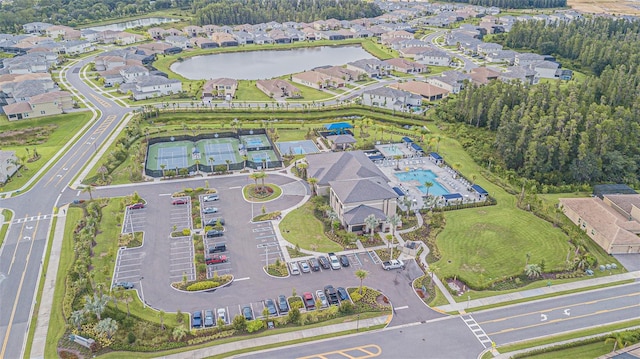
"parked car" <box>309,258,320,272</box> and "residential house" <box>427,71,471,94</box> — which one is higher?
"residential house" <box>427,71,471,94</box>

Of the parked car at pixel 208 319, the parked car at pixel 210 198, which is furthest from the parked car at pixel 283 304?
the parked car at pixel 210 198

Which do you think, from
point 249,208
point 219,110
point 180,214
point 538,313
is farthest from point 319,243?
point 219,110

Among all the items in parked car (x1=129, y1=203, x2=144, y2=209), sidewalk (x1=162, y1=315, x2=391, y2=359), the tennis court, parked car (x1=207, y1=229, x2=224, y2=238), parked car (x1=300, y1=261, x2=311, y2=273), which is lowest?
sidewalk (x1=162, y1=315, x2=391, y2=359)

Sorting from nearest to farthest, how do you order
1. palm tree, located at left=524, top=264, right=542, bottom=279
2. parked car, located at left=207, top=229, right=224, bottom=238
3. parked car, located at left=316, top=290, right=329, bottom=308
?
parked car, located at left=316, top=290, right=329, bottom=308 < palm tree, located at left=524, top=264, right=542, bottom=279 < parked car, located at left=207, top=229, right=224, bottom=238

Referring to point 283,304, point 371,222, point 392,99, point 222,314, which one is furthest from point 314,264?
point 392,99

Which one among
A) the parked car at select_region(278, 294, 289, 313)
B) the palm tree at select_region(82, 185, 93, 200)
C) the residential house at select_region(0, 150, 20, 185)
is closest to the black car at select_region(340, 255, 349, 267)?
the parked car at select_region(278, 294, 289, 313)

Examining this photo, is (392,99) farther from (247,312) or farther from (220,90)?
(247,312)

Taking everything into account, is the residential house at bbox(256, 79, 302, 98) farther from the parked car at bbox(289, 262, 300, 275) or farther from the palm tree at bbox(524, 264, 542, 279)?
the palm tree at bbox(524, 264, 542, 279)

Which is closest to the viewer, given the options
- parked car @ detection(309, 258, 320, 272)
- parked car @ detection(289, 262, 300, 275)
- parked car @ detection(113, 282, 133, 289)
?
parked car @ detection(113, 282, 133, 289)
